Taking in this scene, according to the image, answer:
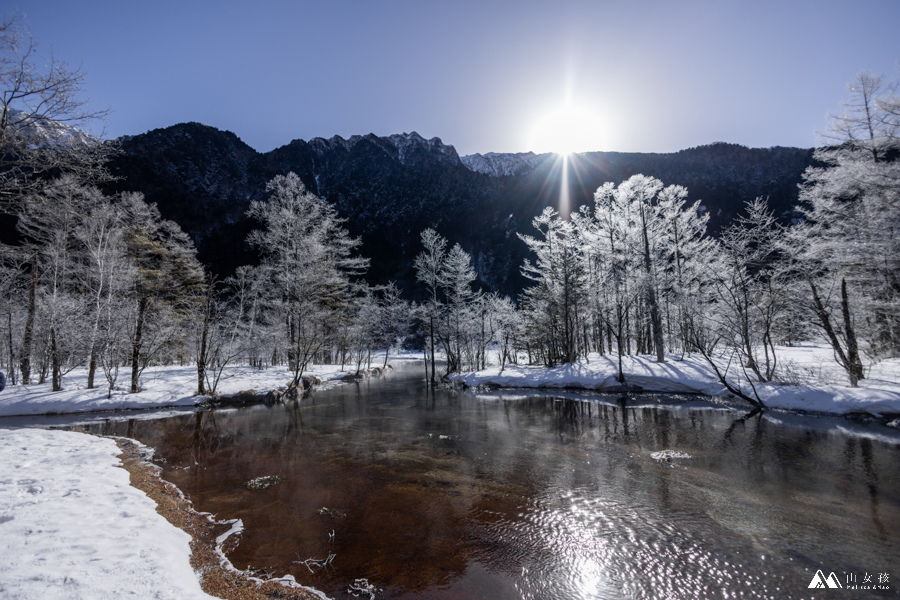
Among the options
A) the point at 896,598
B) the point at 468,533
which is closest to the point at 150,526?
the point at 468,533

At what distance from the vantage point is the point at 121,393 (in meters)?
16.1

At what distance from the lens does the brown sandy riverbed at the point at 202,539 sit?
393cm

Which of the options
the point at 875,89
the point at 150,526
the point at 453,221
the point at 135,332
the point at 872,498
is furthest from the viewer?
the point at 453,221

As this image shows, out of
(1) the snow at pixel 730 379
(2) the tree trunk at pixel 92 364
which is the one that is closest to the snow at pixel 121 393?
(2) the tree trunk at pixel 92 364

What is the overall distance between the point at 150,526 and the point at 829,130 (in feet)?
80.9

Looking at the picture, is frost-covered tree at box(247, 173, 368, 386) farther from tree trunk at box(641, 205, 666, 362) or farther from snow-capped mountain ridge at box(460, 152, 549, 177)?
snow-capped mountain ridge at box(460, 152, 549, 177)

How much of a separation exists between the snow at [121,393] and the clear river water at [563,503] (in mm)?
3691

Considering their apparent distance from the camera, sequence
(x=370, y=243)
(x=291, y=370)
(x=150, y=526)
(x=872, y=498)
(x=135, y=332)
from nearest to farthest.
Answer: (x=150, y=526) < (x=872, y=498) < (x=135, y=332) < (x=291, y=370) < (x=370, y=243)

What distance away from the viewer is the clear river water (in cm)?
433

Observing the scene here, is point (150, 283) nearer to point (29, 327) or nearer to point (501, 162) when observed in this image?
point (29, 327)

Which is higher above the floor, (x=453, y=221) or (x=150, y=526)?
(x=453, y=221)

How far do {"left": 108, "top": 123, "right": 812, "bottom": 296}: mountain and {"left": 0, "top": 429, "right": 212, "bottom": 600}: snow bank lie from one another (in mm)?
78431

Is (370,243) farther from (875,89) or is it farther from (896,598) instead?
(896,598)

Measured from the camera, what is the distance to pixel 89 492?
567 centimetres
